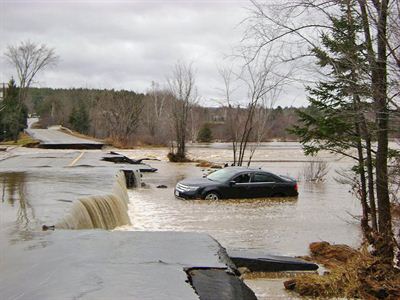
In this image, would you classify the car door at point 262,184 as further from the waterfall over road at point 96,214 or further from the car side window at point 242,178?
the waterfall over road at point 96,214

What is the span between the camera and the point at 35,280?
5.24 meters

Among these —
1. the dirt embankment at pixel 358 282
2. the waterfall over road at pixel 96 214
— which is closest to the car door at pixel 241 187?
the waterfall over road at pixel 96 214

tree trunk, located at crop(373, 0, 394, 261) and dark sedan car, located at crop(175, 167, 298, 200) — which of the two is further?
dark sedan car, located at crop(175, 167, 298, 200)

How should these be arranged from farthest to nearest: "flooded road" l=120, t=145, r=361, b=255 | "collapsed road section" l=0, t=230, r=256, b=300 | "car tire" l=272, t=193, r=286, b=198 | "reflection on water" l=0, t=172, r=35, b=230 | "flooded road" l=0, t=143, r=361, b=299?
"car tire" l=272, t=193, r=286, b=198 → "flooded road" l=120, t=145, r=361, b=255 → "reflection on water" l=0, t=172, r=35, b=230 → "flooded road" l=0, t=143, r=361, b=299 → "collapsed road section" l=0, t=230, r=256, b=300

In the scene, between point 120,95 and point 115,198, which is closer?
point 115,198

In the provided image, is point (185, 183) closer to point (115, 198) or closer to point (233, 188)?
point (233, 188)

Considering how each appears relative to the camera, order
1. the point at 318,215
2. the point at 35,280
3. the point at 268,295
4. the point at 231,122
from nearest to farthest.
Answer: the point at 35,280 → the point at 268,295 → the point at 318,215 → the point at 231,122

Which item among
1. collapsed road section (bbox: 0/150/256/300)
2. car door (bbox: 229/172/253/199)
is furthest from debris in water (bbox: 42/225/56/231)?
car door (bbox: 229/172/253/199)

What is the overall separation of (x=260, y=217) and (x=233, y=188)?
376cm

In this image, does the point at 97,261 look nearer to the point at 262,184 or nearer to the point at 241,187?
the point at 241,187

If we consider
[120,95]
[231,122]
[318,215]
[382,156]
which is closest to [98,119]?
[120,95]

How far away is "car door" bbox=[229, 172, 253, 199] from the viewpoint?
19266mm

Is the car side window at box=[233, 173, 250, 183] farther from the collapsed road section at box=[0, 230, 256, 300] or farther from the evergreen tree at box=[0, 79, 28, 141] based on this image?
the evergreen tree at box=[0, 79, 28, 141]

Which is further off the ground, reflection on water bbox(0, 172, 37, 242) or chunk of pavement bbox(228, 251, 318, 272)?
reflection on water bbox(0, 172, 37, 242)
